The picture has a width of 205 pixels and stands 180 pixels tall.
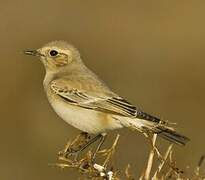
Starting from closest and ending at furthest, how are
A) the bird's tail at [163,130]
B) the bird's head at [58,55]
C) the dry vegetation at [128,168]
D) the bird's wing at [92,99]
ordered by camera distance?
the dry vegetation at [128,168], the bird's tail at [163,130], the bird's wing at [92,99], the bird's head at [58,55]

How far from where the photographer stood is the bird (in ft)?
23.4

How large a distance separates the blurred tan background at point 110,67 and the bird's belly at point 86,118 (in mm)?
6327

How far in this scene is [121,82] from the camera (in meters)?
19.2

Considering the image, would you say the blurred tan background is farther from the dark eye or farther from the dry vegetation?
the dry vegetation


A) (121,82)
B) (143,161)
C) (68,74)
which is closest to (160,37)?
(121,82)

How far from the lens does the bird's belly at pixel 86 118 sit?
7176mm

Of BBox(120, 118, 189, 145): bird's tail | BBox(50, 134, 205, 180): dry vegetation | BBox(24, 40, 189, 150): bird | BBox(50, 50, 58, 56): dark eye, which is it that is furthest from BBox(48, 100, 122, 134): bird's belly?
BBox(50, 134, 205, 180): dry vegetation

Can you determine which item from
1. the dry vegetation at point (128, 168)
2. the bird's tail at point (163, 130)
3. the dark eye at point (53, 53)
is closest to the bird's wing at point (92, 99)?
the bird's tail at point (163, 130)

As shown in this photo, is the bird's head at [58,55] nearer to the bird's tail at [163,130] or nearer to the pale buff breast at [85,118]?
the pale buff breast at [85,118]

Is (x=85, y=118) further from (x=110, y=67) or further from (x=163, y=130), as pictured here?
(x=110, y=67)

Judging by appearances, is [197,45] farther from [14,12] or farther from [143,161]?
[143,161]

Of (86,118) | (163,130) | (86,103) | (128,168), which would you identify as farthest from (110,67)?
(128,168)

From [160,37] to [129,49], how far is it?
1.17 meters

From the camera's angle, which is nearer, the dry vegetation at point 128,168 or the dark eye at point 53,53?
the dry vegetation at point 128,168
